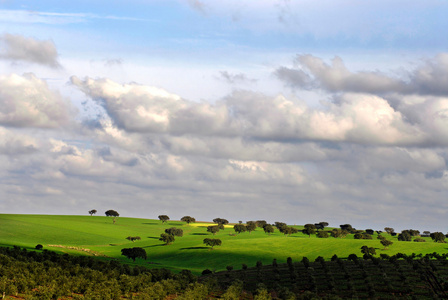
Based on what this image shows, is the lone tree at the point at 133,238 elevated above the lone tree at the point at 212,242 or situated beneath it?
situated beneath

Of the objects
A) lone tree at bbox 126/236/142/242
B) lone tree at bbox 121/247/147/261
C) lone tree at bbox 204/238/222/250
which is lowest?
lone tree at bbox 121/247/147/261

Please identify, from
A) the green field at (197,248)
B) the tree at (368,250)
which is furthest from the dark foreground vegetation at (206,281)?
the green field at (197,248)

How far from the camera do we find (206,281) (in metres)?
74.1

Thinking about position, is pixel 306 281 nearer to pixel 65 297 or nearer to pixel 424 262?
pixel 424 262

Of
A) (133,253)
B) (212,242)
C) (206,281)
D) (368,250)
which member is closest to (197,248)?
(212,242)

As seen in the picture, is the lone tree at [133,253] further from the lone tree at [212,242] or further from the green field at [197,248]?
the lone tree at [212,242]

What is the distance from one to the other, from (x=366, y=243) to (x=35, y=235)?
4763 inches

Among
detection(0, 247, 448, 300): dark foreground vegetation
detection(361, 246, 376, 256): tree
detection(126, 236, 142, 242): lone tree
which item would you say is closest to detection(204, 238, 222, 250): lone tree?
detection(126, 236, 142, 242): lone tree

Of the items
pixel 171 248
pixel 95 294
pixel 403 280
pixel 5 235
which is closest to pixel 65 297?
pixel 95 294

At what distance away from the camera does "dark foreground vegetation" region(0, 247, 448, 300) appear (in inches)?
1832

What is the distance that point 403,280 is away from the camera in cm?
7550

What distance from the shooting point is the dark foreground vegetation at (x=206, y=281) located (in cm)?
4653

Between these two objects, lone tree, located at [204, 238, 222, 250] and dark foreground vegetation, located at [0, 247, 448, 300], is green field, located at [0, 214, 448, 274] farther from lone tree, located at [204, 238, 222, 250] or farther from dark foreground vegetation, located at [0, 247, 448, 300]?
dark foreground vegetation, located at [0, 247, 448, 300]

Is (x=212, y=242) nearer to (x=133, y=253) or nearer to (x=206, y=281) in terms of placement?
(x=133, y=253)
